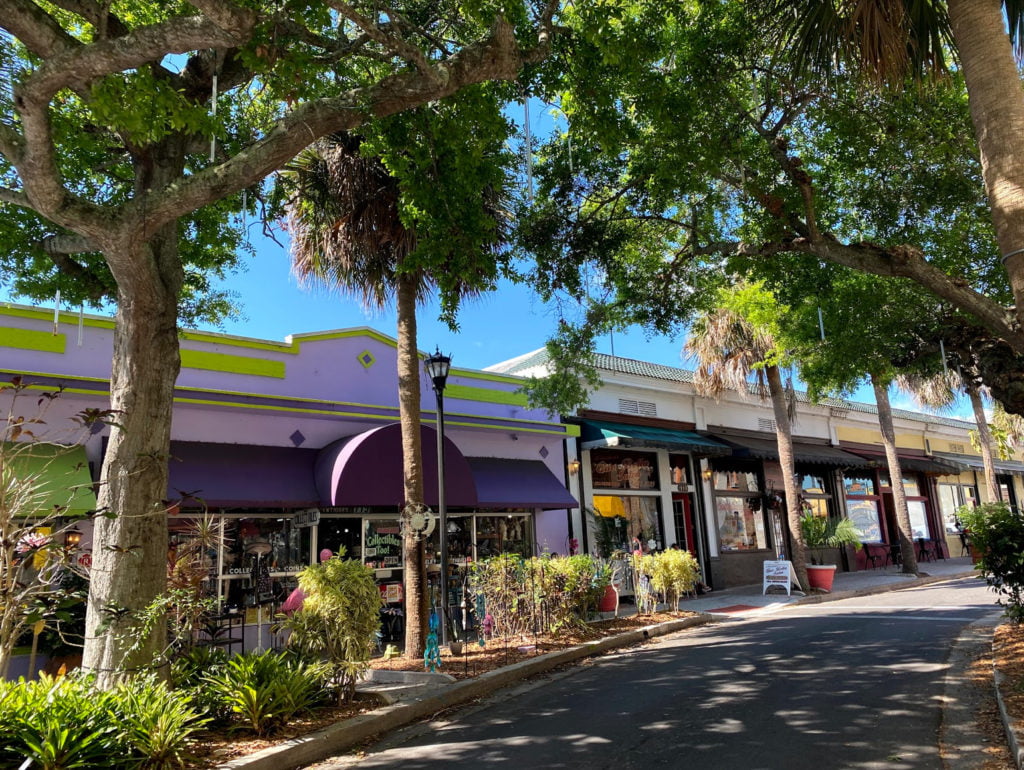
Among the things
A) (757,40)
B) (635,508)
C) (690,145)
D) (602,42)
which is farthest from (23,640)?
(635,508)

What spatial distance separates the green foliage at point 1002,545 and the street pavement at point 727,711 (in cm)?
123

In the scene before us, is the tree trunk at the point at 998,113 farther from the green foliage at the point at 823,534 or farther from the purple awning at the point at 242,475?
the green foliage at the point at 823,534

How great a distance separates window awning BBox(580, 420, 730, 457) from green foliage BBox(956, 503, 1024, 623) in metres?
9.54

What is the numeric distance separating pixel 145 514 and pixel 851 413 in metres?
28.4

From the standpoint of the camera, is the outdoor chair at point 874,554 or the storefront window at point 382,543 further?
the outdoor chair at point 874,554

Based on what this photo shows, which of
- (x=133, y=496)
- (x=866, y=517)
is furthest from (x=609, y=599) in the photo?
(x=866, y=517)

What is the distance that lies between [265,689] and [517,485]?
993 centimetres

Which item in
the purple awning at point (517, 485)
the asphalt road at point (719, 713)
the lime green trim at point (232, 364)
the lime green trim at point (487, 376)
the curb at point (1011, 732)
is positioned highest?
the lime green trim at point (487, 376)

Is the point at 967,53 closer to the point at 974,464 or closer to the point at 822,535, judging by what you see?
the point at 822,535

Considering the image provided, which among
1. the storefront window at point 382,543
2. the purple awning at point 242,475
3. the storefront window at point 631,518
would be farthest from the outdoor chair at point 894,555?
the purple awning at point 242,475

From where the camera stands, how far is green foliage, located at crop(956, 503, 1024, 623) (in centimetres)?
841

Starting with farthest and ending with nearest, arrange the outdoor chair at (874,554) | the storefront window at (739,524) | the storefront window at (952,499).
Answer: the storefront window at (952,499) → the outdoor chair at (874,554) → the storefront window at (739,524)

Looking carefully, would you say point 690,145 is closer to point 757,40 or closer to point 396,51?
point 757,40

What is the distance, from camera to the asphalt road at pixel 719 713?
5.76m
